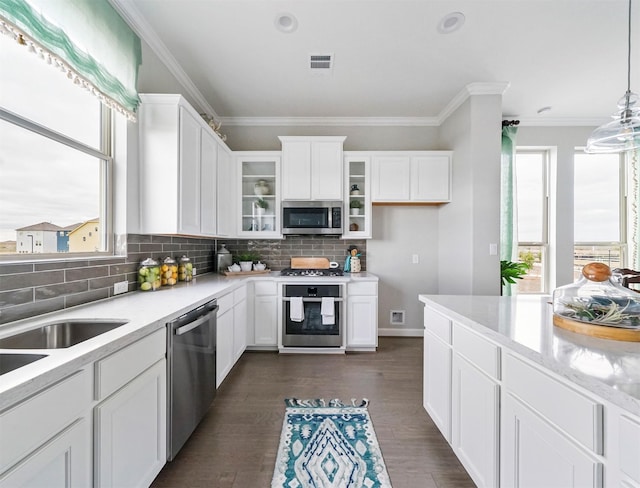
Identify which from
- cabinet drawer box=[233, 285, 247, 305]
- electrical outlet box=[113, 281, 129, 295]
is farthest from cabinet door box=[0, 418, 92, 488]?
cabinet drawer box=[233, 285, 247, 305]

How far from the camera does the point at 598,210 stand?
148 inches

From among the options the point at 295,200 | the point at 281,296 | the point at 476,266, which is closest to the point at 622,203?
the point at 476,266

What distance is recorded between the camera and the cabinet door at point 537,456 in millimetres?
746

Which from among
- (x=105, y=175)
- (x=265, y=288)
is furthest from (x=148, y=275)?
(x=265, y=288)

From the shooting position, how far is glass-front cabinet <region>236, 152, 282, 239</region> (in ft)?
11.1

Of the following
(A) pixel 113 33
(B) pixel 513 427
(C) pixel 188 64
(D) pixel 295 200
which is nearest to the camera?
(B) pixel 513 427

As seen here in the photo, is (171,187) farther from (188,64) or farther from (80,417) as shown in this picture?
(80,417)

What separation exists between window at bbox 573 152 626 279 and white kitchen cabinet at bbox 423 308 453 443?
340cm

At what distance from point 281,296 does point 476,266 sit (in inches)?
81.7

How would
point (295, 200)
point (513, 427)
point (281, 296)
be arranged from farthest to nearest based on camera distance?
point (295, 200) → point (281, 296) → point (513, 427)

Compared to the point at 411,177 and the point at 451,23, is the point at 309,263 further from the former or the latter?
the point at 451,23

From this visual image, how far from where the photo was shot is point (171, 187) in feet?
6.58

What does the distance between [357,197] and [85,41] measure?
2643 millimetres

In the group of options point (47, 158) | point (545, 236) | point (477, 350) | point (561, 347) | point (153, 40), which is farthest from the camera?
point (545, 236)
